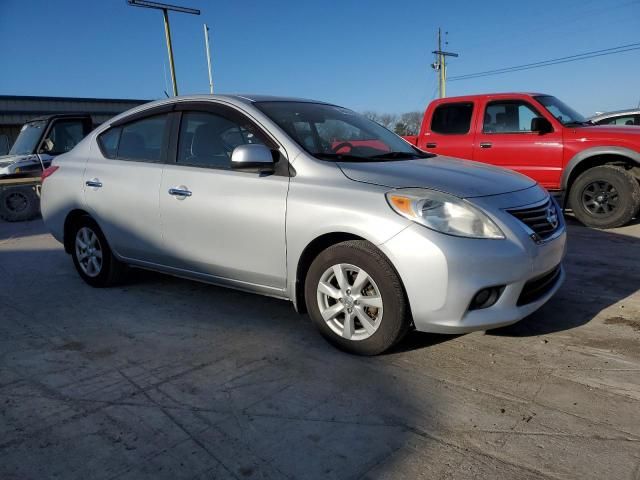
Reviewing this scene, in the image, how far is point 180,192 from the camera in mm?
3764

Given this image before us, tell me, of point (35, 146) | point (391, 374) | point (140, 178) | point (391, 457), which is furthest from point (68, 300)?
point (35, 146)

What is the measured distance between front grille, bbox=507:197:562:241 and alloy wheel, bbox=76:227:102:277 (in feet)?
11.5

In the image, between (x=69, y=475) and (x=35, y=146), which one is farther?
(x=35, y=146)

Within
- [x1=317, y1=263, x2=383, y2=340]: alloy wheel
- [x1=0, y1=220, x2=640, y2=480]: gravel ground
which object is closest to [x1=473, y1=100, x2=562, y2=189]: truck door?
[x1=0, y1=220, x2=640, y2=480]: gravel ground

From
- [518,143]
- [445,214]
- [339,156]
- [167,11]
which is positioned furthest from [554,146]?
[167,11]

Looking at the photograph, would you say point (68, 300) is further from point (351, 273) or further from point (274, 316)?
point (351, 273)

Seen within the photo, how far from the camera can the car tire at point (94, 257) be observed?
A: 456cm

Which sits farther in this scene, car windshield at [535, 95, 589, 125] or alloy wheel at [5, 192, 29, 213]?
alloy wheel at [5, 192, 29, 213]

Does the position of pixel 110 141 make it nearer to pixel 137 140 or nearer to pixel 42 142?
pixel 137 140

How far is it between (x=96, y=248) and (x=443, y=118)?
5.34 m

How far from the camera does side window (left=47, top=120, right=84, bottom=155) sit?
35.6ft

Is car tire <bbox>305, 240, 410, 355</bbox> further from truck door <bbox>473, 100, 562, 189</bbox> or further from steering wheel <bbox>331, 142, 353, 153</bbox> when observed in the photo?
truck door <bbox>473, 100, 562, 189</bbox>

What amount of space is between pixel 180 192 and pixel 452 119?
16.9 feet

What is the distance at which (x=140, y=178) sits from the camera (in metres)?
4.08
